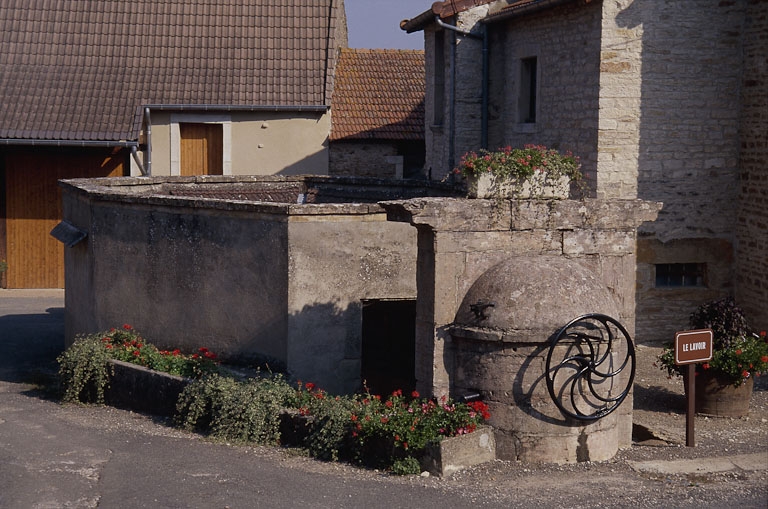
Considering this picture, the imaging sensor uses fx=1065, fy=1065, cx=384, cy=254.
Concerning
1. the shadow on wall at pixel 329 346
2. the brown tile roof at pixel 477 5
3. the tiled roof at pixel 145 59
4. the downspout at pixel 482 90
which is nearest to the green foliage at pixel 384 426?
the shadow on wall at pixel 329 346

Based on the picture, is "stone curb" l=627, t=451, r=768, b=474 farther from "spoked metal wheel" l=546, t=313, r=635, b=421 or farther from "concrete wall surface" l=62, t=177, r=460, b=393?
"concrete wall surface" l=62, t=177, r=460, b=393

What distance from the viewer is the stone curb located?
869cm

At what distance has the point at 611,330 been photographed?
29.3ft

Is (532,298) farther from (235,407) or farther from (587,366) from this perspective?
(235,407)

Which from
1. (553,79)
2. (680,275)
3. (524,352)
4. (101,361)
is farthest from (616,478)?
(553,79)

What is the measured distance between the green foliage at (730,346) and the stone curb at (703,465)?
5.13 ft

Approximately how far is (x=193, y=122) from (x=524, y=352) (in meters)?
14.8

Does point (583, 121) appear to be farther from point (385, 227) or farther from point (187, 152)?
point (187, 152)

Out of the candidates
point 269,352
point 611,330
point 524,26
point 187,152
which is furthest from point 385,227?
point 187,152

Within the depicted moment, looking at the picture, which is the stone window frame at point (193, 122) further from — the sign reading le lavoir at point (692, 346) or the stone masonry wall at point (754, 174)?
the sign reading le lavoir at point (692, 346)

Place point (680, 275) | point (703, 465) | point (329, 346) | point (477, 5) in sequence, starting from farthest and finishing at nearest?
point (477, 5) → point (680, 275) → point (329, 346) → point (703, 465)

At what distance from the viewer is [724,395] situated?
1068 cm

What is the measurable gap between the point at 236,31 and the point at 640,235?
12.4 metres

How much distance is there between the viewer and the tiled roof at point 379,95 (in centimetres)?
2261
